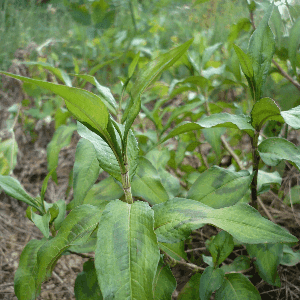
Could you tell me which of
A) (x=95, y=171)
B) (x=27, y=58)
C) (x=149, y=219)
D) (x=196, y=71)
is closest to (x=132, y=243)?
(x=149, y=219)

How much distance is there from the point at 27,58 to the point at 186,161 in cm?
137

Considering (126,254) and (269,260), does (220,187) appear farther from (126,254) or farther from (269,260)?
(126,254)

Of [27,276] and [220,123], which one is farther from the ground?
[220,123]

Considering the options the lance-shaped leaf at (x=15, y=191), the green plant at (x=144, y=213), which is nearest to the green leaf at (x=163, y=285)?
the green plant at (x=144, y=213)

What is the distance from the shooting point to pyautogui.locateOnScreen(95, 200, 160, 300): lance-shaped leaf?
0.43 metres

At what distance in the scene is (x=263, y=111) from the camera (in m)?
0.62

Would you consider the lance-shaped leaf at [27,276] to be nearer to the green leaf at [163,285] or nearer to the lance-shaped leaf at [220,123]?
the green leaf at [163,285]

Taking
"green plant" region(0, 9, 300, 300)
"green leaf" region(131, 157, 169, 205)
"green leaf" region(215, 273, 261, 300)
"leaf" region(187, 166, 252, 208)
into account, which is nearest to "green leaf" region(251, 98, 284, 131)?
"green plant" region(0, 9, 300, 300)

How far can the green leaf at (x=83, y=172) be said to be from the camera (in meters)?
0.67

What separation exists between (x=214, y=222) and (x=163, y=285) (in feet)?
0.87

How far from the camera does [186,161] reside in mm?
1757

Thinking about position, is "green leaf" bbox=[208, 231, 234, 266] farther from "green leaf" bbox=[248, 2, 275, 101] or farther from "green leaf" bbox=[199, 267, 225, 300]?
"green leaf" bbox=[248, 2, 275, 101]

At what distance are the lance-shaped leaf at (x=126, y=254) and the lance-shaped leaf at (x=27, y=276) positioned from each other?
311 millimetres

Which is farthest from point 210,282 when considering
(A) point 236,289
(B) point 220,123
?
(B) point 220,123
